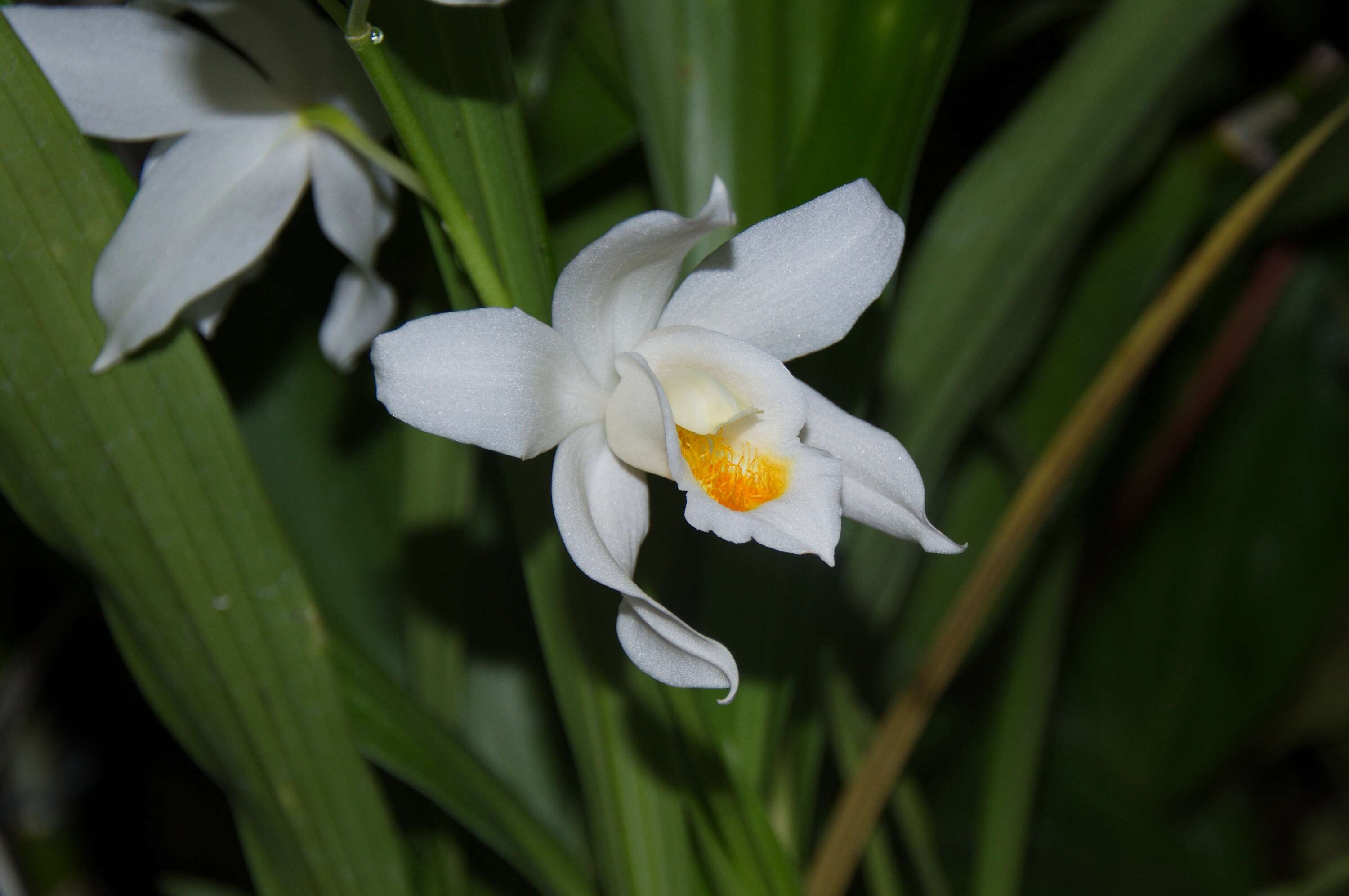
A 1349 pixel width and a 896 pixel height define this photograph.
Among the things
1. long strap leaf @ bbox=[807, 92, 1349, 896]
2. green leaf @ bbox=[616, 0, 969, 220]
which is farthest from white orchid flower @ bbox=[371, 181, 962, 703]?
long strap leaf @ bbox=[807, 92, 1349, 896]

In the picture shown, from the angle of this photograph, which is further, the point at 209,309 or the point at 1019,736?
the point at 1019,736

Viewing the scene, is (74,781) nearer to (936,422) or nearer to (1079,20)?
(936,422)

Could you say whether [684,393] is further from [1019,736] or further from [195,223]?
[1019,736]

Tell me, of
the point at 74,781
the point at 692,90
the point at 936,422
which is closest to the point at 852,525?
the point at 936,422

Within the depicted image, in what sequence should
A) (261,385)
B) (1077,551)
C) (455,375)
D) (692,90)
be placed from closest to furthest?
(455,375) < (692,90) < (261,385) < (1077,551)

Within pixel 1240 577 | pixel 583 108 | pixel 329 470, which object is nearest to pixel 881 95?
pixel 583 108

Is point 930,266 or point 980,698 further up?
point 930,266

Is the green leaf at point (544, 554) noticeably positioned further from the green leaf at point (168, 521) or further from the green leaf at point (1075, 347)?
the green leaf at point (1075, 347)
